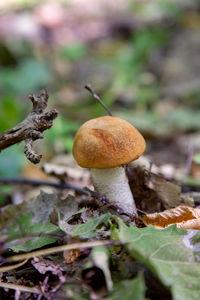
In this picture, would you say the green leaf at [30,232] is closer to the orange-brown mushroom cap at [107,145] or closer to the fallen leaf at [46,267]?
the fallen leaf at [46,267]

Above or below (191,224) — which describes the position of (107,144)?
above

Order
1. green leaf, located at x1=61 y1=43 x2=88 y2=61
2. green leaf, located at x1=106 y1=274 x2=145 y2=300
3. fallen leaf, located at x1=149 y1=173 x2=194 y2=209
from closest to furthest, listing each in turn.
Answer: green leaf, located at x1=106 y1=274 x2=145 y2=300 → fallen leaf, located at x1=149 y1=173 x2=194 y2=209 → green leaf, located at x1=61 y1=43 x2=88 y2=61

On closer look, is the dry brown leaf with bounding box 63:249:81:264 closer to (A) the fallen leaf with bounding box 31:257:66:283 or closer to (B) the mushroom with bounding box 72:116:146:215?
(A) the fallen leaf with bounding box 31:257:66:283

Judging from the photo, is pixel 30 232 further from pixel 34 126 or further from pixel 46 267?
pixel 34 126

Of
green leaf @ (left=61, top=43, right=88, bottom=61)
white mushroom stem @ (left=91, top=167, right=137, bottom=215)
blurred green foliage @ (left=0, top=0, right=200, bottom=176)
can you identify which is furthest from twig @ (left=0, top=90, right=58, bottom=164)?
green leaf @ (left=61, top=43, right=88, bottom=61)

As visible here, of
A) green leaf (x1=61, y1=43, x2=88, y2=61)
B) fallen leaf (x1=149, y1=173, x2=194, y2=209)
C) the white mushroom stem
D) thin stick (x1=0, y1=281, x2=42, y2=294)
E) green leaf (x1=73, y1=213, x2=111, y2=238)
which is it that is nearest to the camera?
thin stick (x1=0, y1=281, x2=42, y2=294)

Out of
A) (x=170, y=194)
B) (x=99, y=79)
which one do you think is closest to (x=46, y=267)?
(x=170, y=194)
